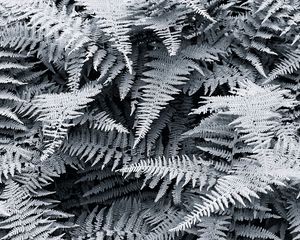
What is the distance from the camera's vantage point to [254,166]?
3076mm

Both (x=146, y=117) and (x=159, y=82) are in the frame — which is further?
(x=159, y=82)

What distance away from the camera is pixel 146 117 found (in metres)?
3.38

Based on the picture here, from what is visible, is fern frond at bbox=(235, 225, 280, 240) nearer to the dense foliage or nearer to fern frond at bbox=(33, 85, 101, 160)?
the dense foliage

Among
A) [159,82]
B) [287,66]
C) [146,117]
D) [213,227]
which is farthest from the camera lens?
[287,66]

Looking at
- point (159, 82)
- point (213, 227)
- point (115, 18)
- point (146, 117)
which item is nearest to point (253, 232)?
point (213, 227)

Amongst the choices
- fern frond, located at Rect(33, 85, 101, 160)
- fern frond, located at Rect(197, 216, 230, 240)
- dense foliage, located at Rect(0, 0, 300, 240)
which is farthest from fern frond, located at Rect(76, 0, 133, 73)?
fern frond, located at Rect(197, 216, 230, 240)

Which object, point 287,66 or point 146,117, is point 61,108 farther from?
point 287,66

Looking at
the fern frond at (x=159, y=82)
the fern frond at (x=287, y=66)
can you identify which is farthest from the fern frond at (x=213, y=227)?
the fern frond at (x=287, y=66)

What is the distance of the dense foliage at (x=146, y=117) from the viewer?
3209 mm

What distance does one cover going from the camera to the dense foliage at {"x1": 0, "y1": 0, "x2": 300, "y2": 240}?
126 inches

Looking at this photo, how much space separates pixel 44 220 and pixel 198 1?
2.14 metres

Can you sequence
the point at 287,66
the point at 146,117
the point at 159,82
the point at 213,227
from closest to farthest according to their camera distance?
1. the point at 213,227
2. the point at 146,117
3. the point at 159,82
4. the point at 287,66

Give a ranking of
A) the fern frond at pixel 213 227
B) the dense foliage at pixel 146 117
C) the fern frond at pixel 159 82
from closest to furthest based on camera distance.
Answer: the fern frond at pixel 213 227, the dense foliage at pixel 146 117, the fern frond at pixel 159 82

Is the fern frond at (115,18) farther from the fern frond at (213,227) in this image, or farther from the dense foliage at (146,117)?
the fern frond at (213,227)
